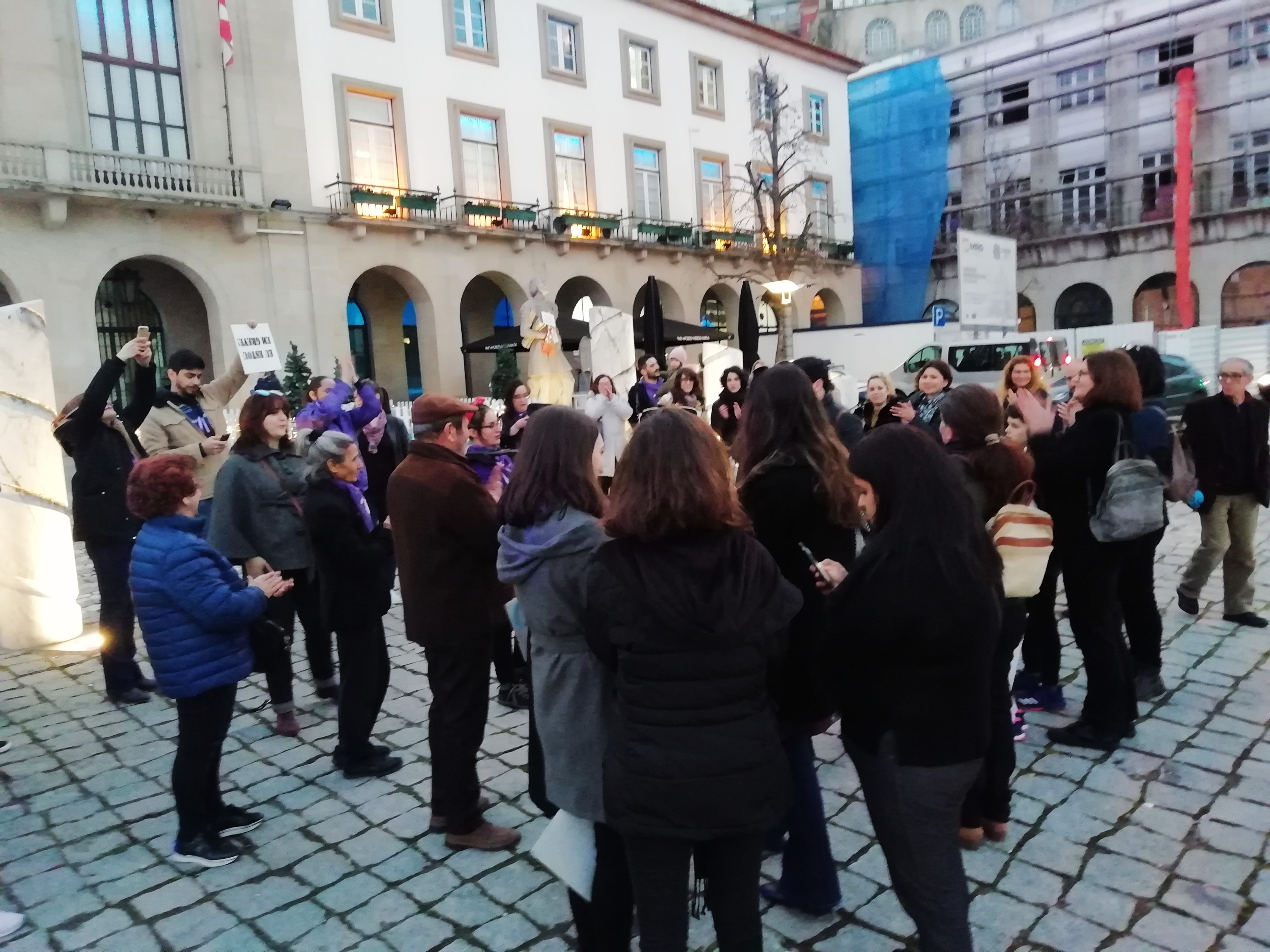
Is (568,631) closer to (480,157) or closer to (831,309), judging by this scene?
(480,157)

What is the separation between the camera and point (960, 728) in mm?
2250

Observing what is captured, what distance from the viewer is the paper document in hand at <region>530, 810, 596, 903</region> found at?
2490 mm

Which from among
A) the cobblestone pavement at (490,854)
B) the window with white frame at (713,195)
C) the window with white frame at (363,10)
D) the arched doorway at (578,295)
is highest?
the window with white frame at (363,10)

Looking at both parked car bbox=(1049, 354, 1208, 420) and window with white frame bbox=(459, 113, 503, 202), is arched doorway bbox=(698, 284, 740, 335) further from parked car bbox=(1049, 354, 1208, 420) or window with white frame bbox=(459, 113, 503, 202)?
parked car bbox=(1049, 354, 1208, 420)

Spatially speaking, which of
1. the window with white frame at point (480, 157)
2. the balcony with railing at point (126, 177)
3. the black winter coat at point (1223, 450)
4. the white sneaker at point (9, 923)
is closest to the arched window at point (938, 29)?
the window with white frame at point (480, 157)

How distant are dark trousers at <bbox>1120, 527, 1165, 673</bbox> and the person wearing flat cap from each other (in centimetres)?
315

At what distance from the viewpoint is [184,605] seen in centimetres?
327

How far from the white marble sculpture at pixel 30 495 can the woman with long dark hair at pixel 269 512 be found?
7.20 ft

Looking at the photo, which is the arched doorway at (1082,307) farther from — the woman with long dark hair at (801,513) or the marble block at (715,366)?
the woman with long dark hair at (801,513)

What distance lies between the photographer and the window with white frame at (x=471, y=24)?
833 inches

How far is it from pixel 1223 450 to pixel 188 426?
21.5 feet

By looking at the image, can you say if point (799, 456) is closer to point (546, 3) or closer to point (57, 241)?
point (57, 241)

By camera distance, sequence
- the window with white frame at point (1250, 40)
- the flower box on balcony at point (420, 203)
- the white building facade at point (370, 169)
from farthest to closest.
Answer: the window with white frame at point (1250, 40), the flower box on balcony at point (420, 203), the white building facade at point (370, 169)

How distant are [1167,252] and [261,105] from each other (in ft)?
95.3
